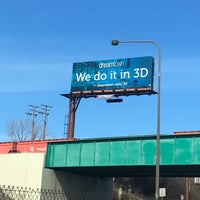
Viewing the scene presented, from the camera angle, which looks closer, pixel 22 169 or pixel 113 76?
pixel 22 169

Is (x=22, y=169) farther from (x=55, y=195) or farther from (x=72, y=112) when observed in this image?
(x=72, y=112)

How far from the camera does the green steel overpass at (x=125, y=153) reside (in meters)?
39.6

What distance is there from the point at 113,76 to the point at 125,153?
23.4 metres

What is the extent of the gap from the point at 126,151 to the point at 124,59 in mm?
24150

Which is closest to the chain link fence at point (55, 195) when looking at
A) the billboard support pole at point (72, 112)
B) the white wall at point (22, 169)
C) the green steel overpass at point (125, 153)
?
the white wall at point (22, 169)

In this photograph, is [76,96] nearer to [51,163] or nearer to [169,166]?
[51,163]

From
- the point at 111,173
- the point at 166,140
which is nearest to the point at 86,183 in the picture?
the point at 111,173

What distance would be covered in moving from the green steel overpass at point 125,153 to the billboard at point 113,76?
58.6 ft

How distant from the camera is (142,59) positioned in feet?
206

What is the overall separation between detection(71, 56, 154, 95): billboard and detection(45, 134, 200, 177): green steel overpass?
1785 centimetres

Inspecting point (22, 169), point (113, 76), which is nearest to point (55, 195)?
point (22, 169)

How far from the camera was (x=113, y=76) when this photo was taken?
6481cm

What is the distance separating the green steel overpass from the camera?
1560 inches

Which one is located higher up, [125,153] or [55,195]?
[125,153]
